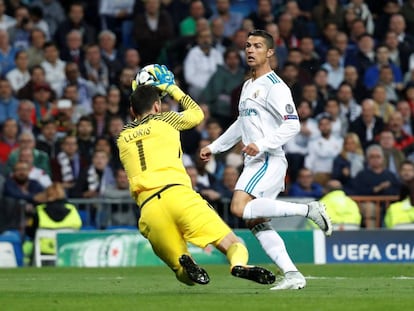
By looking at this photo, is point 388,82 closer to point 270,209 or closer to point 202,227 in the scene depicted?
point 270,209

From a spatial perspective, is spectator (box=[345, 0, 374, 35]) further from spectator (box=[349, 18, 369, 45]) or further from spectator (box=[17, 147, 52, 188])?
spectator (box=[17, 147, 52, 188])

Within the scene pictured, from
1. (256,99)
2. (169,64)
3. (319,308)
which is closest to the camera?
(319,308)

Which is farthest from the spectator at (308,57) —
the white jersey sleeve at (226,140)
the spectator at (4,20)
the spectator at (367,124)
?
the white jersey sleeve at (226,140)

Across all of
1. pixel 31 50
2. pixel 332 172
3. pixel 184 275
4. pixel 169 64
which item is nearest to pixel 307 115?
pixel 332 172

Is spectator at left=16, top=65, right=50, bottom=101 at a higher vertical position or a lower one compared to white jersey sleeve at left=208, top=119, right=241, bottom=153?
higher

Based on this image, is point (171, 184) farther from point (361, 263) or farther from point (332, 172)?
point (332, 172)

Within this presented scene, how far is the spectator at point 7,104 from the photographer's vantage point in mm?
22219

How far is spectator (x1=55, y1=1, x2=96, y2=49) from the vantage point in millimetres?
24016

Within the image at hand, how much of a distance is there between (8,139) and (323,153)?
5151 mm

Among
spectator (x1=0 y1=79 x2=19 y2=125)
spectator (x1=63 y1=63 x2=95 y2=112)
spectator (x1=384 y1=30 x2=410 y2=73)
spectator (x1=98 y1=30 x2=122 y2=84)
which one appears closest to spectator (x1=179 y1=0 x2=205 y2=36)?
spectator (x1=98 y1=30 x2=122 y2=84)

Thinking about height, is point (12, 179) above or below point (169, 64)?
below

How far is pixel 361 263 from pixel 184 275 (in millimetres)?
8527

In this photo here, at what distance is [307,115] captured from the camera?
22.7m

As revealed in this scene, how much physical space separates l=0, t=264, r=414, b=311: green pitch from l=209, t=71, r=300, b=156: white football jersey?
4.58 ft
